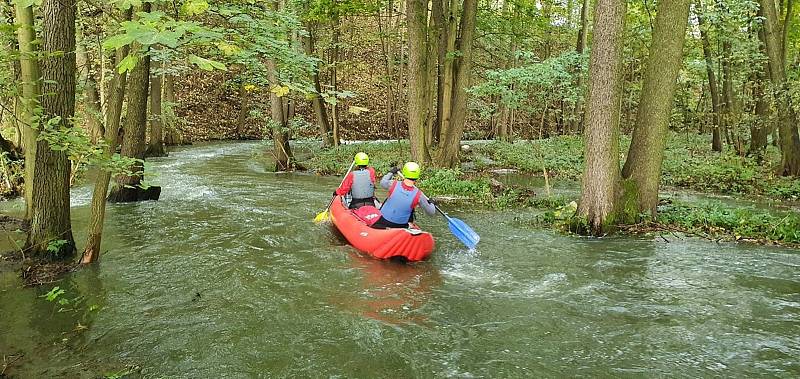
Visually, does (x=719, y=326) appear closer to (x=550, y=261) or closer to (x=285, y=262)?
(x=550, y=261)

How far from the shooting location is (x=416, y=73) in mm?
13094

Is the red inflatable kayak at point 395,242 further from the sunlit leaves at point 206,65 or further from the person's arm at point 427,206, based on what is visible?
the sunlit leaves at point 206,65

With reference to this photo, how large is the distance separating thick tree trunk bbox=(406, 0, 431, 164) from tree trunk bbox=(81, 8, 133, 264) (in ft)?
25.4

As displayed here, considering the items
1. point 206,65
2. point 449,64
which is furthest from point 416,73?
point 206,65

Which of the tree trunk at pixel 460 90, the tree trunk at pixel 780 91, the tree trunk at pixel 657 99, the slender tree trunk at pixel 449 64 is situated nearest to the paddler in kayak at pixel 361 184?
the tree trunk at pixel 657 99

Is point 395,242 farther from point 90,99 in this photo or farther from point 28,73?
point 90,99

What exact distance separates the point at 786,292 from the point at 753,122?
32.0 ft

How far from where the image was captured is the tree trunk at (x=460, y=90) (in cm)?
1355

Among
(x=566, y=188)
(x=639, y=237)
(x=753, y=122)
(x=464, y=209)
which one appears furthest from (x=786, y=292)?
(x=753, y=122)

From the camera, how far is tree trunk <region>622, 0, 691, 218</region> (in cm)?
874

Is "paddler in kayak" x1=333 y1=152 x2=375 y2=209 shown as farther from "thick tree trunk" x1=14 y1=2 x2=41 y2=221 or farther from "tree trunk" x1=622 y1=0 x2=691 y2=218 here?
"thick tree trunk" x1=14 y1=2 x2=41 y2=221

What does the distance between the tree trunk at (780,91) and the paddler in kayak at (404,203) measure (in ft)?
27.7

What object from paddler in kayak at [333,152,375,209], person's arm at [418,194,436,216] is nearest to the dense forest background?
paddler in kayak at [333,152,375,209]

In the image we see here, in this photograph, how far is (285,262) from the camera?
743 centimetres
